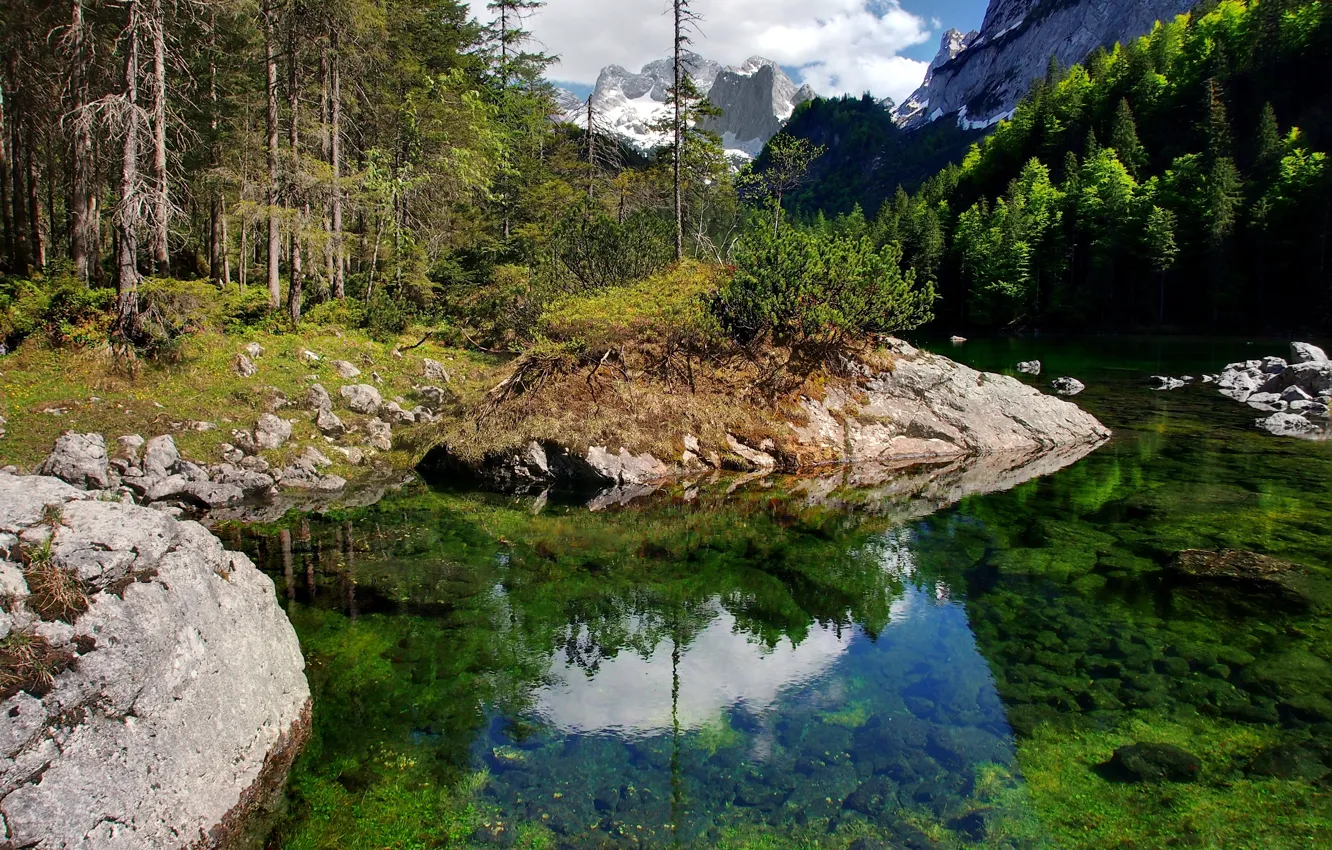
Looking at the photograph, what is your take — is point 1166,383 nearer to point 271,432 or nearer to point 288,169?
point 271,432

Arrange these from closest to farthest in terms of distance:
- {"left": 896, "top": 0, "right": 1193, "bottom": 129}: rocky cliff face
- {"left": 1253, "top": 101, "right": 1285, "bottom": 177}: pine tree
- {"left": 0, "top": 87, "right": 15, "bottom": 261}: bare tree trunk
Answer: {"left": 0, "top": 87, "right": 15, "bottom": 261}: bare tree trunk, {"left": 1253, "top": 101, "right": 1285, "bottom": 177}: pine tree, {"left": 896, "top": 0, "right": 1193, "bottom": 129}: rocky cliff face

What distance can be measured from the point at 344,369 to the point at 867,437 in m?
13.6

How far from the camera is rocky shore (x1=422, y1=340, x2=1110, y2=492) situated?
15.1m

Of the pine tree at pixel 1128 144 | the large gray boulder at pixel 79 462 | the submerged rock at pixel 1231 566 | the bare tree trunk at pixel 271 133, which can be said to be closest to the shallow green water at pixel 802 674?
the submerged rock at pixel 1231 566

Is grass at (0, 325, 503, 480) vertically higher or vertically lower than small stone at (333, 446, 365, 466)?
higher

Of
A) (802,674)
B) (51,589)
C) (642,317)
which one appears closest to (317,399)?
(642,317)

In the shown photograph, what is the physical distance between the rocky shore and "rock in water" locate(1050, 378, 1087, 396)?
8.93 meters

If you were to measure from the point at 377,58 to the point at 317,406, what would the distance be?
45.6 ft

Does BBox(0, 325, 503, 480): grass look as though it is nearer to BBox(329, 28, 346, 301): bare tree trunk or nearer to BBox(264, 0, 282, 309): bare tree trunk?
BBox(264, 0, 282, 309): bare tree trunk

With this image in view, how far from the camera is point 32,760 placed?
3742 millimetres

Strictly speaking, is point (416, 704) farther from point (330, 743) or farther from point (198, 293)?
point (198, 293)

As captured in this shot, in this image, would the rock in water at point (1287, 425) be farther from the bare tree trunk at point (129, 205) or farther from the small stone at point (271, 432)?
the bare tree trunk at point (129, 205)

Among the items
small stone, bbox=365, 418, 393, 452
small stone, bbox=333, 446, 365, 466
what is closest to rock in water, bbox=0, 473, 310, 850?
small stone, bbox=333, 446, 365, 466

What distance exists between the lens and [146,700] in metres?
4.41
